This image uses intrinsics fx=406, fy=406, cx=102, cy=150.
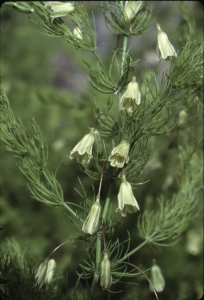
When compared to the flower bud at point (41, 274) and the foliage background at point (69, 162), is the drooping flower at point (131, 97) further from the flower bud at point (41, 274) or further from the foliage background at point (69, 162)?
the flower bud at point (41, 274)

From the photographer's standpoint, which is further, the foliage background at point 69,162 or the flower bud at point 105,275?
the foliage background at point 69,162

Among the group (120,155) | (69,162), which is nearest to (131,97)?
(120,155)

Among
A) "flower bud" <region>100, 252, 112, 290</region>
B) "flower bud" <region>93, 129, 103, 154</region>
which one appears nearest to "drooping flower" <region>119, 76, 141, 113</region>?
"flower bud" <region>93, 129, 103, 154</region>

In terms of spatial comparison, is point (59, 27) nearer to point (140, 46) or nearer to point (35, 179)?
point (35, 179)

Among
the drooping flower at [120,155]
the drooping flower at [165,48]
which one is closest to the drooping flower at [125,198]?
the drooping flower at [120,155]

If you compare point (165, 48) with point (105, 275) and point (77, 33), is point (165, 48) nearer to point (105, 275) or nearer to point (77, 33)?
point (77, 33)

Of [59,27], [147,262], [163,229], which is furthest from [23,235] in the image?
[59,27]

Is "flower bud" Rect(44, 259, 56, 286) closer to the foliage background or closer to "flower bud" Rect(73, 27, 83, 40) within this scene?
the foliage background
